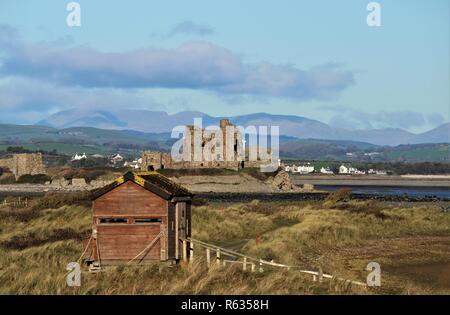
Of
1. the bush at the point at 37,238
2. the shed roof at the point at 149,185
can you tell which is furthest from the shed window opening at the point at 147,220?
the bush at the point at 37,238

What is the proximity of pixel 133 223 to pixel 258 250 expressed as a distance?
11.9 meters

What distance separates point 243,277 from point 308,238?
61.3 feet

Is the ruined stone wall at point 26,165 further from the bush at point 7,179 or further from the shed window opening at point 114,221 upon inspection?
the shed window opening at point 114,221

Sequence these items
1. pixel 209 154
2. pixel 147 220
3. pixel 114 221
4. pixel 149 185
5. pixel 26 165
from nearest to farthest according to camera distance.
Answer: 1. pixel 149 185
2. pixel 147 220
3. pixel 114 221
4. pixel 209 154
5. pixel 26 165

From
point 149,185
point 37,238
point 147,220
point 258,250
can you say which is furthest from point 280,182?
point 149,185

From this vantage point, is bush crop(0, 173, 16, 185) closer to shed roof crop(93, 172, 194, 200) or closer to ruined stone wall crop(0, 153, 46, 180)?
ruined stone wall crop(0, 153, 46, 180)

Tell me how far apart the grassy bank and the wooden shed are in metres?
0.61

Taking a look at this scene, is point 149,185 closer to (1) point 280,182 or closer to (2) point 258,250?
(2) point 258,250

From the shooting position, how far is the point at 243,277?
86.2ft

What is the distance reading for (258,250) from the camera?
127 feet

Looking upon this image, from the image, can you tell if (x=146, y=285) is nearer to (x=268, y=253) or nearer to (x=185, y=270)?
(x=185, y=270)

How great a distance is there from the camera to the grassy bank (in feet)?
81.6

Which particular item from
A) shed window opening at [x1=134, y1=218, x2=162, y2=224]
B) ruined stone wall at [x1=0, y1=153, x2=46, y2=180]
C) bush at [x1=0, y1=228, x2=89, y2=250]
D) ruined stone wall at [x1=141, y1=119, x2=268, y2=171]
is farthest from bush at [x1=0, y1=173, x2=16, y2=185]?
shed window opening at [x1=134, y1=218, x2=162, y2=224]
